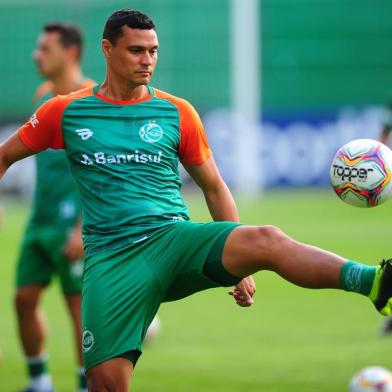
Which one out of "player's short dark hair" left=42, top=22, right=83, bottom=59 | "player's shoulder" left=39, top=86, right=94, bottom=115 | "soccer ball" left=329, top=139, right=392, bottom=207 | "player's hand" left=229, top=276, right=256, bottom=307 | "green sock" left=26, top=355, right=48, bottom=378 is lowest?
"green sock" left=26, top=355, right=48, bottom=378

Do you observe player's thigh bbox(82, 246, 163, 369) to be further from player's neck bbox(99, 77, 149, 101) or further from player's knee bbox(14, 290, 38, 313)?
player's knee bbox(14, 290, 38, 313)

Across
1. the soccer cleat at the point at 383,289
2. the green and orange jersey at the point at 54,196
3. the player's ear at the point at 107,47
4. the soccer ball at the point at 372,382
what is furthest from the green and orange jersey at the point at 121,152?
the green and orange jersey at the point at 54,196

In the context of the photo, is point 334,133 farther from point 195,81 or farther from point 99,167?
point 99,167

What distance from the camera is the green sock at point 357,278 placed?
5.60 meters

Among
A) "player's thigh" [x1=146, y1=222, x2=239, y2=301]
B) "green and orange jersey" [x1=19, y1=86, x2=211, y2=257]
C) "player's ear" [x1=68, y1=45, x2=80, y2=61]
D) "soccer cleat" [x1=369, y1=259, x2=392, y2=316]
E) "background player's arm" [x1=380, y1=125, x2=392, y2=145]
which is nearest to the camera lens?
"soccer cleat" [x1=369, y1=259, x2=392, y2=316]

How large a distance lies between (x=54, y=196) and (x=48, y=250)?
458 mm

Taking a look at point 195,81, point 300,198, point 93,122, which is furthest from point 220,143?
point 93,122

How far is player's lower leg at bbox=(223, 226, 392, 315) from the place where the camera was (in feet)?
18.3

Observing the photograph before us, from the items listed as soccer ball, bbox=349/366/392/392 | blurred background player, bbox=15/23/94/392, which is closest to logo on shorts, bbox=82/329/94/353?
soccer ball, bbox=349/366/392/392

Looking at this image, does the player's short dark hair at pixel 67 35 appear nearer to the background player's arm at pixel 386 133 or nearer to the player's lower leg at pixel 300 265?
the background player's arm at pixel 386 133

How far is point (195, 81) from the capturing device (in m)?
35.0

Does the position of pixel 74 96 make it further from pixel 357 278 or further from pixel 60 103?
pixel 357 278

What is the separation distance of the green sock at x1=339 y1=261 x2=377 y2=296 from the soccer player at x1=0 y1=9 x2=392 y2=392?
52 centimetres

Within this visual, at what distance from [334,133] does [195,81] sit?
652 centimetres
